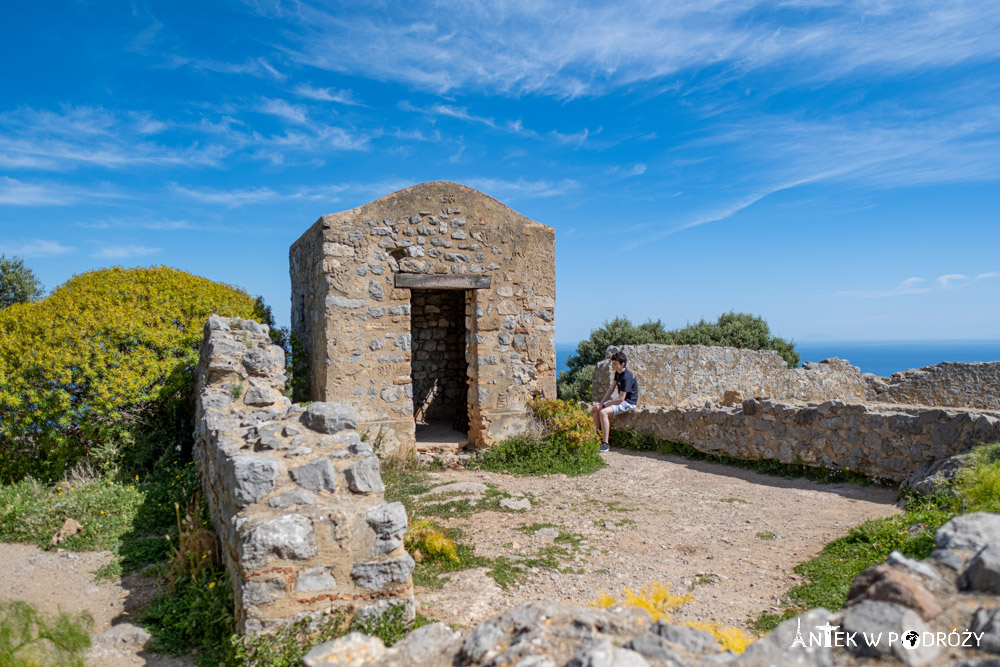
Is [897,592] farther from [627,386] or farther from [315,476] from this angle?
[627,386]

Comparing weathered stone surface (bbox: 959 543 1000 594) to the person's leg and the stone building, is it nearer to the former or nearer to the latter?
the stone building

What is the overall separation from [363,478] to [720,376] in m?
10.4

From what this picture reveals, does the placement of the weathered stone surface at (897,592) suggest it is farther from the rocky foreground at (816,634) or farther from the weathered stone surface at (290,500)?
the weathered stone surface at (290,500)

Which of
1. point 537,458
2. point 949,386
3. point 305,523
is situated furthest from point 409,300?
point 949,386

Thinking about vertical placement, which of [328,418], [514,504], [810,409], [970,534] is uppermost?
[328,418]

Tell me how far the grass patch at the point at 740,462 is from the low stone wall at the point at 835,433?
70 millimetres

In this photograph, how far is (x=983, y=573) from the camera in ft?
7.39

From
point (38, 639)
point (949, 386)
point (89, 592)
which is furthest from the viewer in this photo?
point (949, 386)

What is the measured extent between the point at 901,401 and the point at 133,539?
14882 millimetres

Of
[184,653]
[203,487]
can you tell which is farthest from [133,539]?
[184,653]

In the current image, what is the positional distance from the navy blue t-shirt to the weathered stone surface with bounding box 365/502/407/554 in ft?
22.4

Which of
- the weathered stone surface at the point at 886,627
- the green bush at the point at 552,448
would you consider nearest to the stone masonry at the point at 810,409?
the green bush at the point at 552,448

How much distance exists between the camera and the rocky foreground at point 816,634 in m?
1.98

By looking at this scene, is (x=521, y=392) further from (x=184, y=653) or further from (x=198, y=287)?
(x=184, y=653)
